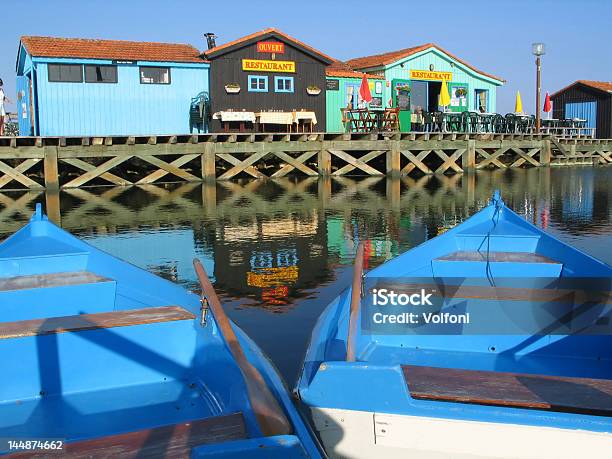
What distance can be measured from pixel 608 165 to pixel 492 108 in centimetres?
668

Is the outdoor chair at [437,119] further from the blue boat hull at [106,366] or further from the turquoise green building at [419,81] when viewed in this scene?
the blue boat hull at [106,366]

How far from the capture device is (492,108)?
108 feet

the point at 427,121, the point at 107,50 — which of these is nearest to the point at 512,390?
the point at 107,50

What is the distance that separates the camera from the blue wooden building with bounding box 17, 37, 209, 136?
23.2 metres

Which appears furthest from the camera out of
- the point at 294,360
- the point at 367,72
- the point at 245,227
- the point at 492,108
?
the point at 492,108

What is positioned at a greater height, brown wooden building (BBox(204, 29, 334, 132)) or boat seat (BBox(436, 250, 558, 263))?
brown wooden building (BBox(204, 29, 334, 132))

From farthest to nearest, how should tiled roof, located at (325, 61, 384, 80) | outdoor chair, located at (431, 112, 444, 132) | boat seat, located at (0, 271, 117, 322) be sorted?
outdoor chair, located at (431, 112, 444, 132) < tiled roof, located at (325, 61, 384, 80) < boat seat, located at (0, 271, 117, 322)

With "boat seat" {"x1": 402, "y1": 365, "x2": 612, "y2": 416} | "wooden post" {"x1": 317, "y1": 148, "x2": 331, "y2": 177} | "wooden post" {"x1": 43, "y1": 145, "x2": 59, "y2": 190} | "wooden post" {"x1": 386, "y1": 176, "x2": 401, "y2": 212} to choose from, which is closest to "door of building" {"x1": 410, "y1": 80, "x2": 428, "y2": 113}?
"wooden post" {"x1": 386, "y1": 176, "x2": 401, "y2": 212}

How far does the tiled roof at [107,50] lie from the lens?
2322 cm

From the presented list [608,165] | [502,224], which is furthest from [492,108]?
[502,224]

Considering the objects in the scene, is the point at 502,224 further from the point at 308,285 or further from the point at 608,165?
the point at 608,165

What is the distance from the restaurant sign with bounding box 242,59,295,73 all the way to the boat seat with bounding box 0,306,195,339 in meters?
21.8

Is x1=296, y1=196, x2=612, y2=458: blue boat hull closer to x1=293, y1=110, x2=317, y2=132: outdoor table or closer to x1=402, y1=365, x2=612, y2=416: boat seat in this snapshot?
x1=402, y1=365, x2=612, y2=416: boat seat

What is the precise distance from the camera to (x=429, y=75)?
30.9 m
